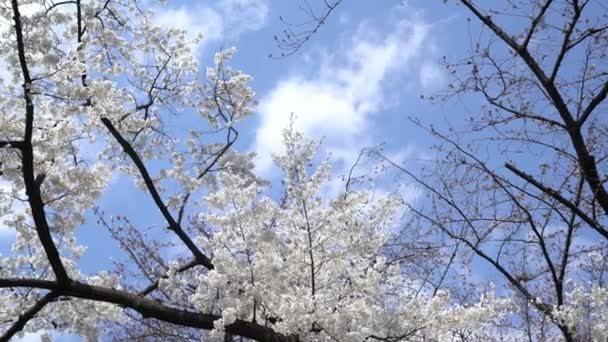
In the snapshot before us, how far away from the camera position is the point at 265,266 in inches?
204

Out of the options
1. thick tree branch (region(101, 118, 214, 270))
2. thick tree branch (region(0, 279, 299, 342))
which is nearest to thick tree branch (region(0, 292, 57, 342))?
thick tree branch (region(0, 279, 299, 342))

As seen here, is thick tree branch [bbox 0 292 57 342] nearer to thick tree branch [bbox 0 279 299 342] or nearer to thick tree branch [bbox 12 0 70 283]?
thick tree branch [bbox 0 279 299 342]

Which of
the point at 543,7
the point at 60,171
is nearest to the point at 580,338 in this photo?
the point at 543,7

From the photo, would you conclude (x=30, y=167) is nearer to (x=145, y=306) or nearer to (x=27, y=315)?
(x=27, y=315)

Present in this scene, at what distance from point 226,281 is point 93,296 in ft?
4.09

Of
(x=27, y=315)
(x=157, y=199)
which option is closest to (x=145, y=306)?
(x=27, y=315)

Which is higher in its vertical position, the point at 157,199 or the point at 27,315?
the point at 157,199

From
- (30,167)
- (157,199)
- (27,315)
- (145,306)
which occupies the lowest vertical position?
(27,315)

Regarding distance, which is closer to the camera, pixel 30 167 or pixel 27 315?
pixel 30 167

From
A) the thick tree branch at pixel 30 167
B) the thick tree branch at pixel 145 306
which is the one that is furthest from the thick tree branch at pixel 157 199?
the thick tree branch at pixel 30 167

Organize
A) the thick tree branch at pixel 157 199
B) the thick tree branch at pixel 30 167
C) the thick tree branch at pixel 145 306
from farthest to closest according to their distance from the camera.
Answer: the thick tree branch at pixel 157 199 → the thick tree branch at pixel 145 306 → the thick tree branch at pixel 30 167

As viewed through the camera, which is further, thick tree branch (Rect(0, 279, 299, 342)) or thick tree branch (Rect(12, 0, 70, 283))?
thick tree branch (Rect(0, 279, 299, 342))

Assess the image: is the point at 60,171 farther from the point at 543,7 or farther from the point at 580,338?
the point at 580,338

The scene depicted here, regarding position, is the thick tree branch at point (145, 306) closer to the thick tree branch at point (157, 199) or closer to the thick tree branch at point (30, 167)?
the thick tree branch at point (30, 167)
